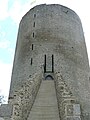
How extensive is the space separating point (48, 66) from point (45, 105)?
3.89 meters

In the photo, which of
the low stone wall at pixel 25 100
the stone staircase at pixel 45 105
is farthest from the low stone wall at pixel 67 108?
the low stone wall at pixel 25 100

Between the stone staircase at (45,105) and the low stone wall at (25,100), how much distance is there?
0.20 m

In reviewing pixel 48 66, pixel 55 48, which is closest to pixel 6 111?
pixel 48 66

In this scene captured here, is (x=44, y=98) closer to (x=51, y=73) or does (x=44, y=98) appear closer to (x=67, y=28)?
(x=51, y=73)

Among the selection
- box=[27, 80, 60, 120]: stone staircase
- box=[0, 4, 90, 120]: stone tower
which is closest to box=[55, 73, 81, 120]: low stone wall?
box=[0, 4, 90, 120]: stone tower

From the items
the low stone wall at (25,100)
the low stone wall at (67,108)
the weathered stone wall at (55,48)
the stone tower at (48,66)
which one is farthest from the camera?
the weathered stone wall at (55,48)

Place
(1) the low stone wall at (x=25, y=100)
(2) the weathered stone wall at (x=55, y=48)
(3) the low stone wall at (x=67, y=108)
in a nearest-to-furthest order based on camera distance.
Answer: (3) the low stone wall at (x=67, y=108)
(1) the low stone wall at (x=25, y=100)
(2) the weathered stone wall at (x=55, y=48)

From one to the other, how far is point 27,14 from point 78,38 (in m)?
4.18

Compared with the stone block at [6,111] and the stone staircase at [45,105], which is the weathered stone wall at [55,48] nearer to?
the stone staircase at [45,105]

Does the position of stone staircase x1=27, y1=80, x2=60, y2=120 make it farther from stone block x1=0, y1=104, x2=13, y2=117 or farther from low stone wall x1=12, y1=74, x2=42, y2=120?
stone block x1=0, y1=104, x2=13, y2=117

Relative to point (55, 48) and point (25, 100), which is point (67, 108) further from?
point (55, 48)

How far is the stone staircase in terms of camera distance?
30.4 feet

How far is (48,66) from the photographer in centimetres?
1362

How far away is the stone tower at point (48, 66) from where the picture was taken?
9.88 meters
